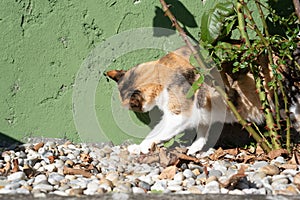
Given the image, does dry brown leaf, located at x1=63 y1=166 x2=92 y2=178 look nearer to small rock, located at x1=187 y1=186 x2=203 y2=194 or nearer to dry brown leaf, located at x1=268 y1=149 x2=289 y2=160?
small rock, located at x1=187 y1=186 x2=203 y2=194

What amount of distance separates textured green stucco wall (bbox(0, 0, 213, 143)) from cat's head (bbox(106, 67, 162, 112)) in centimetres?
17

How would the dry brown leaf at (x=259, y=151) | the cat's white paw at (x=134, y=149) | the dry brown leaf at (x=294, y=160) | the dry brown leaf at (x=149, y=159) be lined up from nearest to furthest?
the dry brown leaf at (x=294, y=160) < the dry brown leaf at (x=149, y=159) < the dry brown leaf at (x=259, y=151) < the cat's white paw at (x=134, y=149)

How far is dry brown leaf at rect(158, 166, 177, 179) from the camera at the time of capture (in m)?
2.78

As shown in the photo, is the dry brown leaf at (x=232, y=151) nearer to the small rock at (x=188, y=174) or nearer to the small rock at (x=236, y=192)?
the small rock at (x=188, y=174)

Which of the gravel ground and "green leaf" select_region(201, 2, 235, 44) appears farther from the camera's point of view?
"green leaf" select_region(201, 2, 235, 44)

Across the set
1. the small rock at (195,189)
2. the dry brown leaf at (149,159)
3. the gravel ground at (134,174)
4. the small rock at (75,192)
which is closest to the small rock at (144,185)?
the gravel ground at (134,174)

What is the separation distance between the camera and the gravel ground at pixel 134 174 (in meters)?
2.42

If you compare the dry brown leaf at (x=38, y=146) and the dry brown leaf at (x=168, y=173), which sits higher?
the dry brown leaf at (x=38, y=146)

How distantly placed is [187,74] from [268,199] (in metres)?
1.52

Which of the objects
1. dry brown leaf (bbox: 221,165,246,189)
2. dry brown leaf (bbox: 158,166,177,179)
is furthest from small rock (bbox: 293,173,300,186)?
dry brown leaf (bbox: 158,166,177,179)

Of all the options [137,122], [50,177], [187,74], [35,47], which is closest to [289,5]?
[187,74]

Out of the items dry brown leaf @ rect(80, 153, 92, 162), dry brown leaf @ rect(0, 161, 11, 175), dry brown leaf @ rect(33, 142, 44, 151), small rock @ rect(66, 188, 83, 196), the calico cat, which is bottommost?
small rock @ rect(66, 188, 83, 196)

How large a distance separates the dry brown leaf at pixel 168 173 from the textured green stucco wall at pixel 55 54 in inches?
40.8

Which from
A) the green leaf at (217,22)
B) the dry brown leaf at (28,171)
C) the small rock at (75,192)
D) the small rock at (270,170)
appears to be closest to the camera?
the small rock at (75,192)
